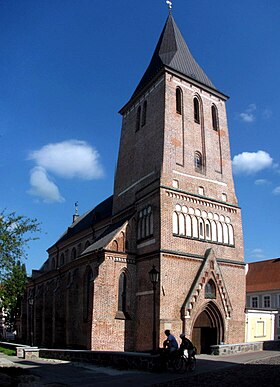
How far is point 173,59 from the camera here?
29312 mm

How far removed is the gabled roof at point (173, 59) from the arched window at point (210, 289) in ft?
47.4

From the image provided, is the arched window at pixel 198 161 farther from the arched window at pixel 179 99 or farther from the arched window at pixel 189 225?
the arched window at pixel 189 225

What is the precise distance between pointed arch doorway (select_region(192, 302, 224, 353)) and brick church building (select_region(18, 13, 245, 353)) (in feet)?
0.20

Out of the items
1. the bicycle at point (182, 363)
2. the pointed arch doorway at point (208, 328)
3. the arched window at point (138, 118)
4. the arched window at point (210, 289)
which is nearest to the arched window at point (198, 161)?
the arched window at point (138, 118)

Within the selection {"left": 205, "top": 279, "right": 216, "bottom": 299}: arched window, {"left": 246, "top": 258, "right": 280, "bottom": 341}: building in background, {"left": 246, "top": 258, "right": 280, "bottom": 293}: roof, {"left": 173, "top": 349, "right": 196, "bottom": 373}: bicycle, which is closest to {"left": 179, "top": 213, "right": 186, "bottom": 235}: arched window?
{"left": 205, "top": 279, "right": 216, "bottom": 299}: arched window

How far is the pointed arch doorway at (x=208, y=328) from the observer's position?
77.8 feet

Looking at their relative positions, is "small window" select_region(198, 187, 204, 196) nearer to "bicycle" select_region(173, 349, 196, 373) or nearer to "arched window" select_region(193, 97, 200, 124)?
"arched window" select_region(193, 97, 200, 124)

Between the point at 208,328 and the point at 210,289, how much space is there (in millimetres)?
2381

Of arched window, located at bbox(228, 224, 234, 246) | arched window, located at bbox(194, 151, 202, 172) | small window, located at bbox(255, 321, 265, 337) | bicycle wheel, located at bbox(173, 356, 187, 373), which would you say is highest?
arched window, located at bbox(194, 151, 202, 172)

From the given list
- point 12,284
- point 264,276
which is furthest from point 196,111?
point 264,276

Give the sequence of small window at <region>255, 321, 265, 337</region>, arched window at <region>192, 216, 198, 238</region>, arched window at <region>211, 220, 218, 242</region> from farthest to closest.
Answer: small window at <region>255, 321, 265, 337</region> < arched window at <region>211, 220, 218, 242</region> < arched window at <region>192, 216, 198, 238</region>

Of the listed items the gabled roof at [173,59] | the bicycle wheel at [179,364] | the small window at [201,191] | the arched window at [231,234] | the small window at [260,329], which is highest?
the gabled roof at [173,59]

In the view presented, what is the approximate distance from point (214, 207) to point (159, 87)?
30.3 ft

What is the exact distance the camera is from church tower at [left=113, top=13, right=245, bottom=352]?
75.9 ft
